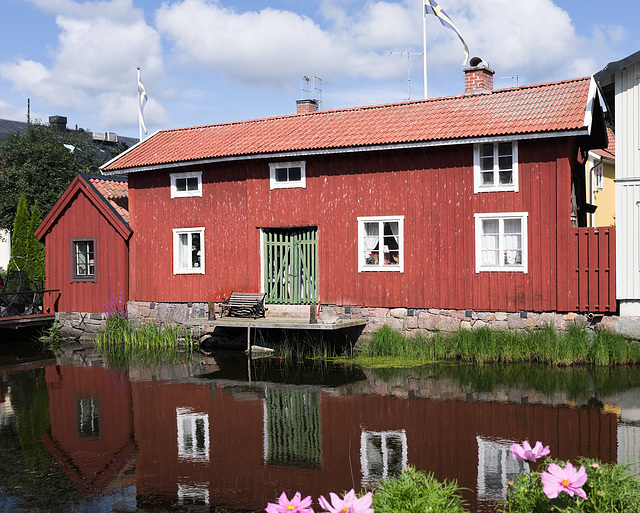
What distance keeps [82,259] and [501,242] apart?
44.5 feet

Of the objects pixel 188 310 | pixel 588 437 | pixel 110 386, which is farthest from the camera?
pixel 188 310

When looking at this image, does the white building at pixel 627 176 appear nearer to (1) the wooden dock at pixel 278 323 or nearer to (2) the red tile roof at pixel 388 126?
(2) the red tile roof at pixel 388 126

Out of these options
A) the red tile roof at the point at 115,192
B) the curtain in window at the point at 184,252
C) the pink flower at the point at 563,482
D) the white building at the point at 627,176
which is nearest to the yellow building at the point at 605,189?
the white building at the point at 627,176

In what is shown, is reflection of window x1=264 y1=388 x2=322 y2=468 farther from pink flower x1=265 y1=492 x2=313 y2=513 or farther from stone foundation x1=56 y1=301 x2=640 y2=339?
stone foundation x1=56 y1=301 x2=640 y2=339

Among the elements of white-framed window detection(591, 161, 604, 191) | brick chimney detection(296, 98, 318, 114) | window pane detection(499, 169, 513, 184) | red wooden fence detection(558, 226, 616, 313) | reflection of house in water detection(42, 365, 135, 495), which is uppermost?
brick chimney detection(296, 98, 318, 114)

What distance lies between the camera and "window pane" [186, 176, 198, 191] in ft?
73.2

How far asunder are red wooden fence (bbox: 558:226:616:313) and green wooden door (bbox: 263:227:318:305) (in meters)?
6.61

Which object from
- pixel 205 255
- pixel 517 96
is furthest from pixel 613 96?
pixel 205 255

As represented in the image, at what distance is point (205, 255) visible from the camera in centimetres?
2192

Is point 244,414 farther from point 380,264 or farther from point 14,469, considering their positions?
point 380,264

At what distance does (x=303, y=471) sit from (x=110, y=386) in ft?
25.0

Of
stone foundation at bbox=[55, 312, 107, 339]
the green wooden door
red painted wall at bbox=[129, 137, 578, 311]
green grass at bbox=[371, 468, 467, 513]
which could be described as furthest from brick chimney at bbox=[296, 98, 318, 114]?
green grass at bbox=[371, 468, 467, 513]

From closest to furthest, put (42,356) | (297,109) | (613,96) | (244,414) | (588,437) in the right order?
(588,437) → (244,414) → (613,96) → (42,356) → (297,109)

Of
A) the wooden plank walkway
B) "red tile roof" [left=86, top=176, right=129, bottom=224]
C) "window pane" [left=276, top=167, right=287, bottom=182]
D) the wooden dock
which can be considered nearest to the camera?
the wooden dock
